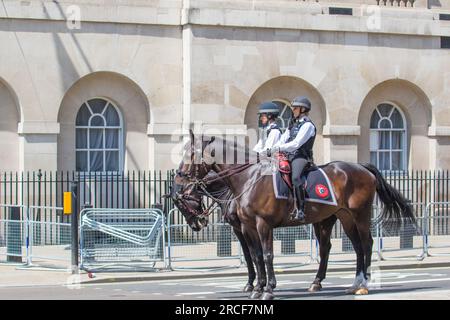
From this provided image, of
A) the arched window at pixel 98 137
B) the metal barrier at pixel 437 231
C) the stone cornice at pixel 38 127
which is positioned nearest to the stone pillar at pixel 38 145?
the stone cornice at pixel 38 127

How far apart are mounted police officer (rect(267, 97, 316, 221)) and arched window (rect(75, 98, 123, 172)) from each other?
1126 cm

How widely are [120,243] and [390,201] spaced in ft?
18.8

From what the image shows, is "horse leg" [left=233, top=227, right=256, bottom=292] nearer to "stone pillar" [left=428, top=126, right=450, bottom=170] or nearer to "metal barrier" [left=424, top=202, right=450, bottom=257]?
"metal barrier" [left=424, top=202, right=450, bottom=257]

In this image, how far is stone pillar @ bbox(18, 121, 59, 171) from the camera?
2612 cm

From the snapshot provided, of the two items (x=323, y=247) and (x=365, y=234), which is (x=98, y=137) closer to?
(x=323, y=247)

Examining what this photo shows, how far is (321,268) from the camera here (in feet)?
57.5

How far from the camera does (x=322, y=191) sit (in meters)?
16.8

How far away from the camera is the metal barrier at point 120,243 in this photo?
2111cm

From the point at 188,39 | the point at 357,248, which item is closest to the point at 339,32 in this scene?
the point at 188,39

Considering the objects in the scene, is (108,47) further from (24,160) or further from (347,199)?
(347,199)

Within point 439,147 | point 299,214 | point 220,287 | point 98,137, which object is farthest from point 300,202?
point 439,147

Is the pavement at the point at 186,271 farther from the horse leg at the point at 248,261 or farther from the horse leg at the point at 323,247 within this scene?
the horse leg at the point at 248,261

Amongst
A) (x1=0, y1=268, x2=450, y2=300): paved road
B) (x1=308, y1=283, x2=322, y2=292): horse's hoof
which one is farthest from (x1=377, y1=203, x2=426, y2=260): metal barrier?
(x1=308, y1=283, x2=322, y2=292): horse's hoof
